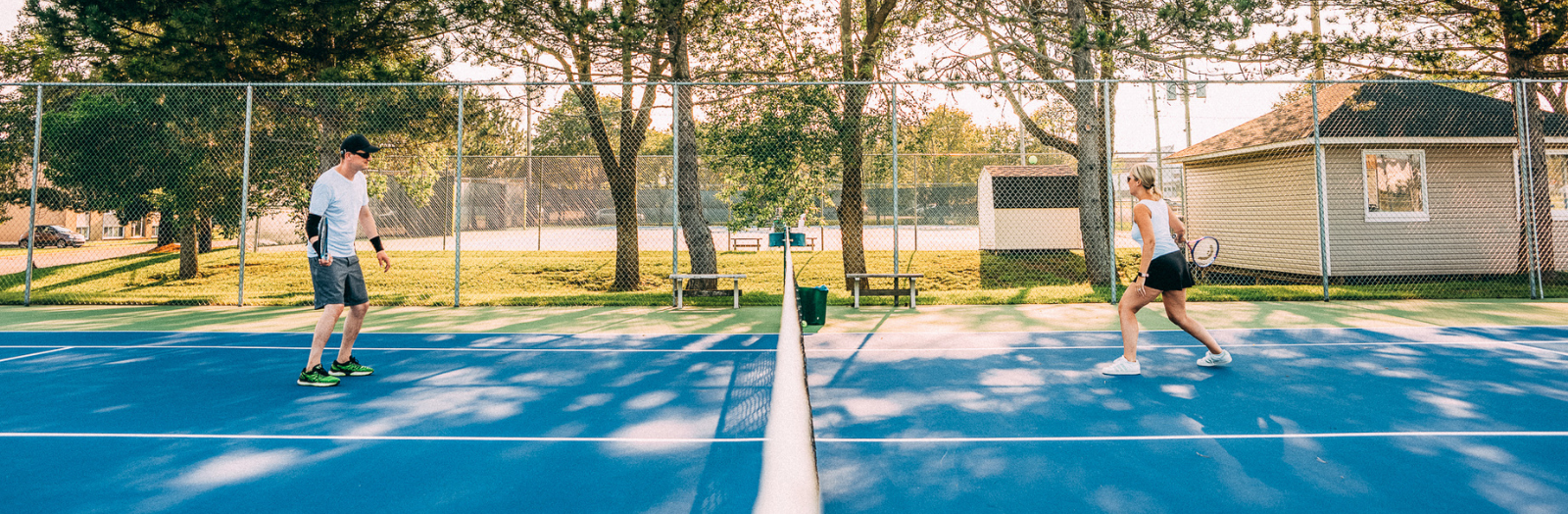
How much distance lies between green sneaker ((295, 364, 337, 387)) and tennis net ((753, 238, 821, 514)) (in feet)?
16.0

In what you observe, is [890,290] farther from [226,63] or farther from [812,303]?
[226,63]

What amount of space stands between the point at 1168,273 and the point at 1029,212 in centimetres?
1425

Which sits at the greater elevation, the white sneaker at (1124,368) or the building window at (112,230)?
the building window at (112,230)

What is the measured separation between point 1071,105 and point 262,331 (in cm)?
1280

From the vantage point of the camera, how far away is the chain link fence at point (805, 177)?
35.9ft

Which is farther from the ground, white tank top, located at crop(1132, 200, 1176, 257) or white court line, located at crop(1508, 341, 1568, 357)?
white tank top, located at crop(1132, 200, 1176, 257)

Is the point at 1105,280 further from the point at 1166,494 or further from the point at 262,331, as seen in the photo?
the point at 262,331

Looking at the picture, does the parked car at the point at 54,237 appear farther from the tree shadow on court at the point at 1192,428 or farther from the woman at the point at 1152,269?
the woman at the point at 1152,269

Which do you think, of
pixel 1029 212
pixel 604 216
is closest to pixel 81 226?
pixel 604 216

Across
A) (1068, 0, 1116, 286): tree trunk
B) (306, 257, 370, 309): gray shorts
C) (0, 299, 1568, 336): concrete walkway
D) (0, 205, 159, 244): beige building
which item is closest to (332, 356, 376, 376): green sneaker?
(306, 257, 370, 309): gray shorts

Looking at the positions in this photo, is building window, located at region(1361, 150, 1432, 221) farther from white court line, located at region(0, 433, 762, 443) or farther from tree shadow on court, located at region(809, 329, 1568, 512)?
white court line, located at region(0, 433, 762, 443)

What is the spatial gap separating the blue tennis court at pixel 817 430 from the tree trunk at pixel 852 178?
5158mm

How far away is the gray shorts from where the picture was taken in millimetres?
5285

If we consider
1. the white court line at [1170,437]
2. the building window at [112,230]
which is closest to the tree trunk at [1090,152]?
the white court line at [1170,437]
